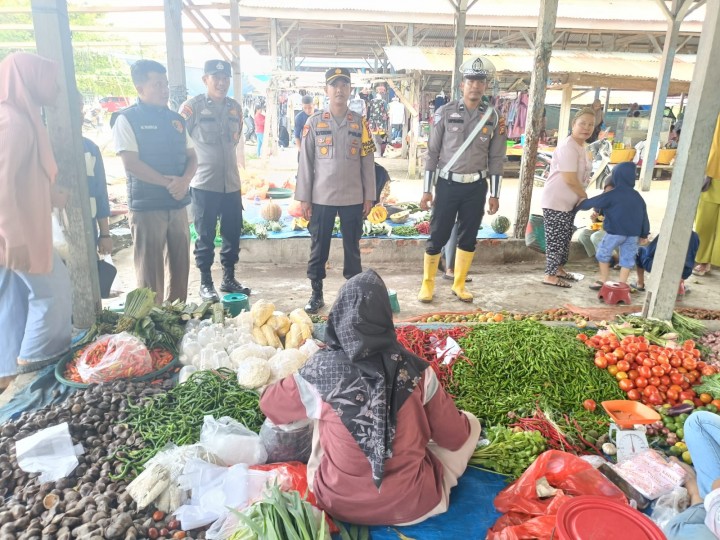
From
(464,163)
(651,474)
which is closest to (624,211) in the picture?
(464,163)

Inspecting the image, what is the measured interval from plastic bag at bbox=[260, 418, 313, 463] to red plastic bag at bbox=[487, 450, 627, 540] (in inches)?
38.0

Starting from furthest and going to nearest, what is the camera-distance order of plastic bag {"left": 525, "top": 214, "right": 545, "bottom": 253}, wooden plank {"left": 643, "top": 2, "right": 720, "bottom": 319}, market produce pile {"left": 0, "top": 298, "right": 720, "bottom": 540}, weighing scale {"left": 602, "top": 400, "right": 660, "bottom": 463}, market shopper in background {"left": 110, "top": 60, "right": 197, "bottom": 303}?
plastic bag {"left": 525, "top": 214, "right": 545, "bottom": 253}, market shopper in background {"left": 110, "top": 60, "right": 197, "bottom": 303}, wooden plank {"left": 643, "top": 2, "right": 720, "bottom": 319}, weighing scale {"left": 602, "top": 400, "right": 660, "bottom": 463}, market produce pile {"left": 0, "top": 298, "right": 720, "bottom": 540}

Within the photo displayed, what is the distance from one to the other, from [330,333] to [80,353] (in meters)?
2.26

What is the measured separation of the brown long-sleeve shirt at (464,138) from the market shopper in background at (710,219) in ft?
9.73

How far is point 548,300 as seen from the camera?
600 centimetres

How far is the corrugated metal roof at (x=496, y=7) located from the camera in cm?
1116

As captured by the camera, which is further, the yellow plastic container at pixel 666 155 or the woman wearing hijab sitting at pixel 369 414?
the yellow plastic container at pixel 666 155

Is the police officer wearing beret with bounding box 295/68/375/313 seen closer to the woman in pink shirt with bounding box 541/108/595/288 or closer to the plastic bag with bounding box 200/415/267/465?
the woman in pink shirt with bounding box 541/108/595/288

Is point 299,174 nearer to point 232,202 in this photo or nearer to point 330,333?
point 232,202

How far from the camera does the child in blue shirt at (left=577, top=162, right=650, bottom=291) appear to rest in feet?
18.7

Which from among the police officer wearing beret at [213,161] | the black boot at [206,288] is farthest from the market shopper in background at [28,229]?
the black boot at [206,288]

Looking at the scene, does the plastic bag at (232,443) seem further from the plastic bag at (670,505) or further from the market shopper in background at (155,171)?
the market shopper in background at (155,171)

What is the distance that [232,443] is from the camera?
2.50 m

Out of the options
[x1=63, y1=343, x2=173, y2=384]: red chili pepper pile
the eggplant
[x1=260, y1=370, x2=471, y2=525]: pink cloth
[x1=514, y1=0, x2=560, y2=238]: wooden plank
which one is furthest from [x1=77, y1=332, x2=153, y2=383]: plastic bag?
[x1=514, y1=0, x2=560, y2=238]: wooden plank
